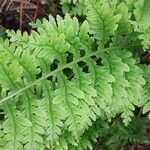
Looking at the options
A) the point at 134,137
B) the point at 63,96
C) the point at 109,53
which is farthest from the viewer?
the point at 134,137

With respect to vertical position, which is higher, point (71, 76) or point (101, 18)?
point (101, 18)

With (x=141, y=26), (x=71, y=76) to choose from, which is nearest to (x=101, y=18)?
(x=141, y=26)

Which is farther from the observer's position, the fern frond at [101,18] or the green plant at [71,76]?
the fern frond at [101,18]

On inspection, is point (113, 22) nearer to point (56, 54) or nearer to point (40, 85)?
point (56, 54)

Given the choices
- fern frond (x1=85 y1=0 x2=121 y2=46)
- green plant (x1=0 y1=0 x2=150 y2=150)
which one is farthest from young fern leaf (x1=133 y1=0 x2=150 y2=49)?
fern frond (x1=85 y1=0 x2=121 y2=46)

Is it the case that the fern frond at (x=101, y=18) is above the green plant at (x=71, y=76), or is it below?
above

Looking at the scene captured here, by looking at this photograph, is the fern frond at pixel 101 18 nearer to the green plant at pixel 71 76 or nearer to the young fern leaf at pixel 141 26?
the green plant at pixel 71 76

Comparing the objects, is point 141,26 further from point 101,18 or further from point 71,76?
point 71,76

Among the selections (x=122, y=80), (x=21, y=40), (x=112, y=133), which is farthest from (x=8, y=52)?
(x=112, y=133)

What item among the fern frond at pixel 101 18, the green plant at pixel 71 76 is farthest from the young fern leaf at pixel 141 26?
the fern frond at pixel 101 18
